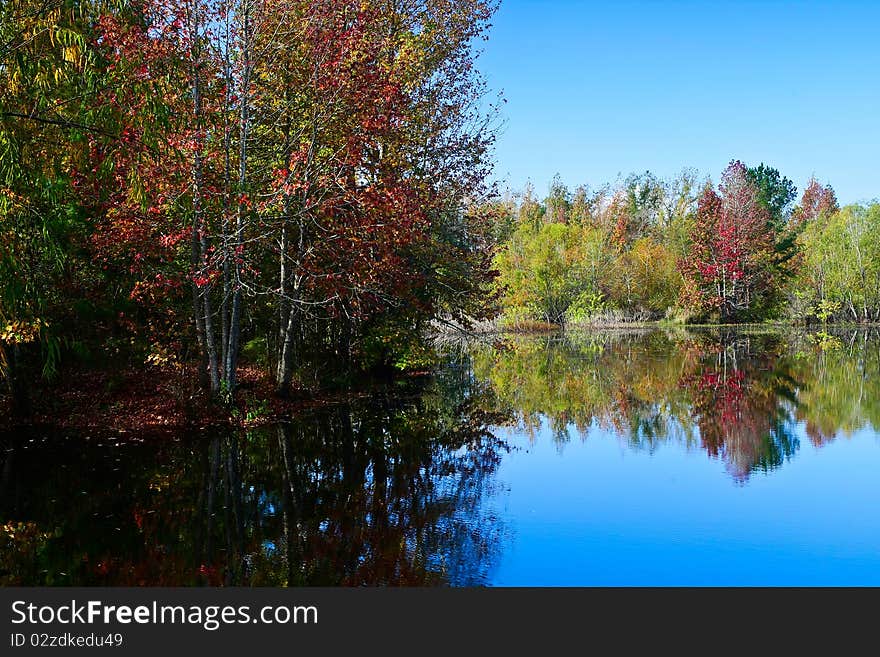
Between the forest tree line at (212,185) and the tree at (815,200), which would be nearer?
the forest tree line at (212,185)

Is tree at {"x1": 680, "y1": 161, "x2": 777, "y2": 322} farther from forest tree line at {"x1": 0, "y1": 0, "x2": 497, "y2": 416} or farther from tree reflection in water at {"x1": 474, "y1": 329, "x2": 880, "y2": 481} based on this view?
forest tree line at {"x1": 0, "y1": 0, "x2": 497, "y2": 416}

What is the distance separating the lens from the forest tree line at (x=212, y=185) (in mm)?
9188

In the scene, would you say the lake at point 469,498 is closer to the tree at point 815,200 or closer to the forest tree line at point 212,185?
the forest tree line at point 212,185

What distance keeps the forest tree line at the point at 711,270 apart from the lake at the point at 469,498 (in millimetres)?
30085

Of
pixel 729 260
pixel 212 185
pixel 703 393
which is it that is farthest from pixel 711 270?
pixel 212 185

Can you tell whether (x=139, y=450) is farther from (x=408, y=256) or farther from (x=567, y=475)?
(x=408, y=256)

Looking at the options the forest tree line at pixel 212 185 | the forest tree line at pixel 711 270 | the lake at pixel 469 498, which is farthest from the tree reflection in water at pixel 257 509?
the forest tree line at pixel 711 270

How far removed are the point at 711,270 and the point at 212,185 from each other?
136 ft

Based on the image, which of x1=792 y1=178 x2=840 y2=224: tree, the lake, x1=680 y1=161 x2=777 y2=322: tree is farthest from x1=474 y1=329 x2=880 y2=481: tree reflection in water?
x1=792 y1=178 x2=840 y2=224: tree

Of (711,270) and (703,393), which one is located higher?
(711,270)

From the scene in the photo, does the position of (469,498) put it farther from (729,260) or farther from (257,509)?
(729,260)

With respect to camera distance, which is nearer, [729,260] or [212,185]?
[212,185]

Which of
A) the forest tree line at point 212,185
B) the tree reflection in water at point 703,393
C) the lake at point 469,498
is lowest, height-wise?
the lake at point 469,498

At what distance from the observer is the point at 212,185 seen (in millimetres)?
12539
